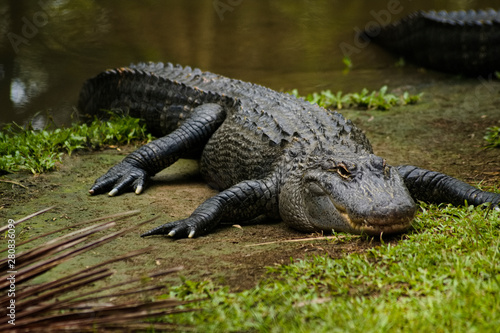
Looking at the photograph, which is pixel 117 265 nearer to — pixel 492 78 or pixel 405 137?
pixel 405 137

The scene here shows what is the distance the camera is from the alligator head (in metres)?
3.54

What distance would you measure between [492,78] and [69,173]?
23.5 feet

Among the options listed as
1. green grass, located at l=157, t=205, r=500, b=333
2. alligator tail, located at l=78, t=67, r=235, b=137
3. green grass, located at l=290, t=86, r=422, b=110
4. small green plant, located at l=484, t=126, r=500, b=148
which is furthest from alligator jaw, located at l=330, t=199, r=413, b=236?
green grass, located at l=290, t=86, r=422, b=110

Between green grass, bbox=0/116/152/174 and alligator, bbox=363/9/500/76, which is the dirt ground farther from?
alligator, bbox=363/9/500/76

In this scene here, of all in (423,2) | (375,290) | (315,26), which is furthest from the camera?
(423,2)

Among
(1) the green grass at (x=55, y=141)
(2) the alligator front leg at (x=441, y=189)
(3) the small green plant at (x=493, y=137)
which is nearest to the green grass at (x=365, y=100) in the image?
(3) the small green plant at (x=493, y=137)

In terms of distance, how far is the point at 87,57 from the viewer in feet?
31.8

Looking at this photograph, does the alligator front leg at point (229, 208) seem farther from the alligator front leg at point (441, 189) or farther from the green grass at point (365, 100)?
the green grass at point (365, 100)

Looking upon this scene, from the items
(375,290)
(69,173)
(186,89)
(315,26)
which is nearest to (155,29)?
(315,26)

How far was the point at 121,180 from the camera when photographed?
5.11 meters

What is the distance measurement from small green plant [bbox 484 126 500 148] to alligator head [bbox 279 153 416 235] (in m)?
2.43

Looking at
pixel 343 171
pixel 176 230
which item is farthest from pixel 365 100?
pixel 176 230

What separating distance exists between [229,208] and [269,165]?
0.59 m

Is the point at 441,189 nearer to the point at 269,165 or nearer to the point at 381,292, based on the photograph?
the point at 269,165
